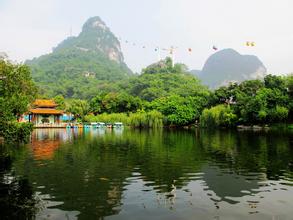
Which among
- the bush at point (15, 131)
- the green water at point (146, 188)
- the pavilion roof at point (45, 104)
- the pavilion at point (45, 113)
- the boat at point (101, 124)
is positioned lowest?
the green water at point (146, 188)

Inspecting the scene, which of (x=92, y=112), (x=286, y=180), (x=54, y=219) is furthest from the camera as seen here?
(x=92, y=112)

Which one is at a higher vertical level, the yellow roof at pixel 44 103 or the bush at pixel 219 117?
the yellow roof at pixel 44 103

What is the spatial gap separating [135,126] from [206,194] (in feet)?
189

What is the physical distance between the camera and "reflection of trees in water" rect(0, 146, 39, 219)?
28.8ft

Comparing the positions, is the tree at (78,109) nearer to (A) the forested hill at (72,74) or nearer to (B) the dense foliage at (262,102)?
(B) the dense foliage at (262,102)

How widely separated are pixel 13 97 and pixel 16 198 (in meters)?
11.5

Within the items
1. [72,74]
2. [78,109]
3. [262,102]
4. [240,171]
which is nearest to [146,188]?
[240,171]

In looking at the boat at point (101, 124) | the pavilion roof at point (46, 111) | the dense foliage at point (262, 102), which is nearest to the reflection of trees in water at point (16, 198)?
the dense foliage at point (262, 102)

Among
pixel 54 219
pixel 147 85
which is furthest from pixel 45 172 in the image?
pixel 147 85

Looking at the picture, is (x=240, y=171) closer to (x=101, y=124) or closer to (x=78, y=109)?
(x=101, y=124)

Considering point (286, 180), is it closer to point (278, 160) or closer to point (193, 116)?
point (278, 160)

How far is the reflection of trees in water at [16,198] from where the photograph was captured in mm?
8784

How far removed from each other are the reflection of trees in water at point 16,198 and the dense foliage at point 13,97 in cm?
314

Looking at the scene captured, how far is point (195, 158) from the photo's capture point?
19266 millimetres
